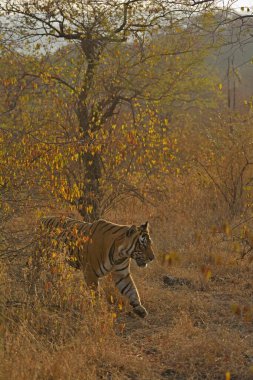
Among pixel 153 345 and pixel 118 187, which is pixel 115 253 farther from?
pixel 118 187

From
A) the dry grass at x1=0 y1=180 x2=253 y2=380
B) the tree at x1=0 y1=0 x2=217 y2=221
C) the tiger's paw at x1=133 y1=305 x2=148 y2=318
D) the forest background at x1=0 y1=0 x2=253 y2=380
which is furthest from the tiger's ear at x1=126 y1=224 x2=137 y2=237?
the tree at x1=0 y1=0 x2=217 y2=221

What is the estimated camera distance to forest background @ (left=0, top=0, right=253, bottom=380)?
5227 millimetres

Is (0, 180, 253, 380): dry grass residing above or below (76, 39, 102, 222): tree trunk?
below

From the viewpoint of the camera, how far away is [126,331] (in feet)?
20.1

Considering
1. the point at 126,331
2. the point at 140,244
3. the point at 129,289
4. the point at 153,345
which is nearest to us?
the point at 153,345

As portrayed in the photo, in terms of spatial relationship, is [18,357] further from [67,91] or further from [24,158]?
[67,91]

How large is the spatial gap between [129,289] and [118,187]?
296cm

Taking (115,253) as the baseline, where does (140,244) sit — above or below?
above

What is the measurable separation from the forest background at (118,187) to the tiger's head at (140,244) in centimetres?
15

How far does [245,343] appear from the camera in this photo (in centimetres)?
562

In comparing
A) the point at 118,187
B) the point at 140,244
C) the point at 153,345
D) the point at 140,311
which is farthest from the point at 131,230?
the point at 118,187

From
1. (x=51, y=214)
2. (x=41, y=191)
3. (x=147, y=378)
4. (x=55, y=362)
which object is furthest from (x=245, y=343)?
(x=51, y=214)

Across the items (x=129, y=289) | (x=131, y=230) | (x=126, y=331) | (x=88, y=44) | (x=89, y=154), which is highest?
(x=88, y=44)

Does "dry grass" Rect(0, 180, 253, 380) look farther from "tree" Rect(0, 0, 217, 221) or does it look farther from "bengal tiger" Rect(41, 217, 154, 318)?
"tree" Rect(0, 0, 217, 221)
